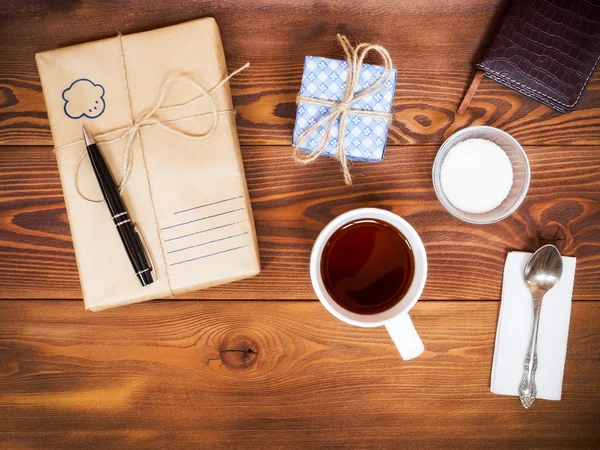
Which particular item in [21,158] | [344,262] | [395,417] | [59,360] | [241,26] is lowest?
[395,417]

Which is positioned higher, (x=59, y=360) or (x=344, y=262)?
(x=344, y=262)

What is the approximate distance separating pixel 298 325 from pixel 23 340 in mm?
453

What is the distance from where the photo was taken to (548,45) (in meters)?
0.71

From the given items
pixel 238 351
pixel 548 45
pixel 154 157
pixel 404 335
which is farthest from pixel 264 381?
pixel 548 45

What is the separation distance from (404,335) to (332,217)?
0.22m

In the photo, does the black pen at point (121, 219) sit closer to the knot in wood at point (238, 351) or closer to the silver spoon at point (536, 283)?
the knot in wood at point (238, 351)

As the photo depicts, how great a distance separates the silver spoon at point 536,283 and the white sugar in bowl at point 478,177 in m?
0.10

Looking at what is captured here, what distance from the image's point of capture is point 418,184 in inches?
29.7

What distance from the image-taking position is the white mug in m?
0.65

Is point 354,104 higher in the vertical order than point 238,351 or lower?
higher

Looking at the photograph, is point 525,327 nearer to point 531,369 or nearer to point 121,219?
point 531,369

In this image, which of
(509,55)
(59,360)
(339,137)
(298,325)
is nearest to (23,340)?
(59,360)

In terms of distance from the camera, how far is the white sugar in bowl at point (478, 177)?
720mm

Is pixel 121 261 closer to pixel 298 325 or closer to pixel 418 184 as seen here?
pixel 298 325
